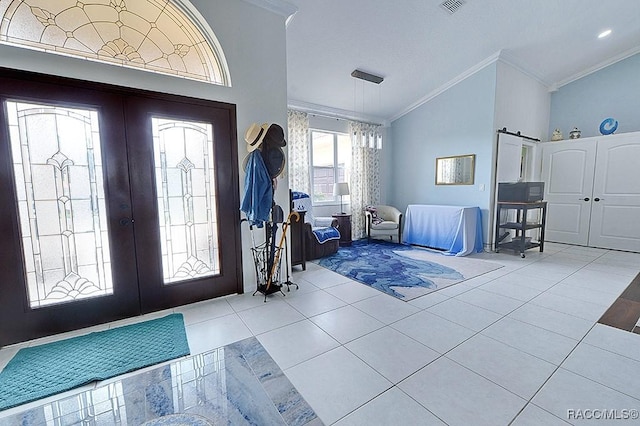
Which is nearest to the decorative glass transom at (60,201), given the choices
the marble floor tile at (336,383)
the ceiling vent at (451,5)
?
the marble floor tile at (336,383)

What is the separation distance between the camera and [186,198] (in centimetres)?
269

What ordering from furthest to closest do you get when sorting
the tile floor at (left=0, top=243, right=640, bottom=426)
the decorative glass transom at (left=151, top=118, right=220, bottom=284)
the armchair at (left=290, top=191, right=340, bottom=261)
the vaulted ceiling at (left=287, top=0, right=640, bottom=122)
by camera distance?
the armchair at (left=290, top=191, right=340, bottom=261) → the vaulted ceiling at (left=287, top=0, right=640, bottom=122) → the decorative glass transom at (left=151, top=118, right=220, bottom=284) → the tile floor at (left=0, top=243, right=640, bottom=426)

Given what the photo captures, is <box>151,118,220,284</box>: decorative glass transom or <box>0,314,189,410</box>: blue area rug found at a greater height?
<box>151,118,220,284</box>: decorative glass transom

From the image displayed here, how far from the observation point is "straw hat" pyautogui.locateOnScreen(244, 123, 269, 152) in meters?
2.70

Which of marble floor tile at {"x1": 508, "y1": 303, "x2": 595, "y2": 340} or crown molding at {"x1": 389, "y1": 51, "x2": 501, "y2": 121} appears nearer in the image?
marble floor tile at {"x1": 508, "y1": 303, "x2": 595, "y2": 340}

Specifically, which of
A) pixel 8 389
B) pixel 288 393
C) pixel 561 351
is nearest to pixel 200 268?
pixel 8 389

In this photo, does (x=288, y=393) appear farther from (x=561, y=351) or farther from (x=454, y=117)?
Result: (x=454, y=117)

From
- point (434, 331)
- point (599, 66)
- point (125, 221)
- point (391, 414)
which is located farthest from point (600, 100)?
point (125, 221)

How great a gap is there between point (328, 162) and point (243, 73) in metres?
3.14

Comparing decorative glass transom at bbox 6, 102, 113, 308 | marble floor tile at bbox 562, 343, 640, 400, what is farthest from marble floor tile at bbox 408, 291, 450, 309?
decorative glass transom at bbox 6, 102, 113, 308

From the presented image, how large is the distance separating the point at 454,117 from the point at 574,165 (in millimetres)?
2448

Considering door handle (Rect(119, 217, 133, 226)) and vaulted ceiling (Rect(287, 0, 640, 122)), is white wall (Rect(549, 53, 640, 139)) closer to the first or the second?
vaulted ceiling (Rect(287, 0, 640, 122))

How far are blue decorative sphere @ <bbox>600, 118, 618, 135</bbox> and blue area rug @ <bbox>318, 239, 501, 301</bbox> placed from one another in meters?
3.43

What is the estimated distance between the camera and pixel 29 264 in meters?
2.11
